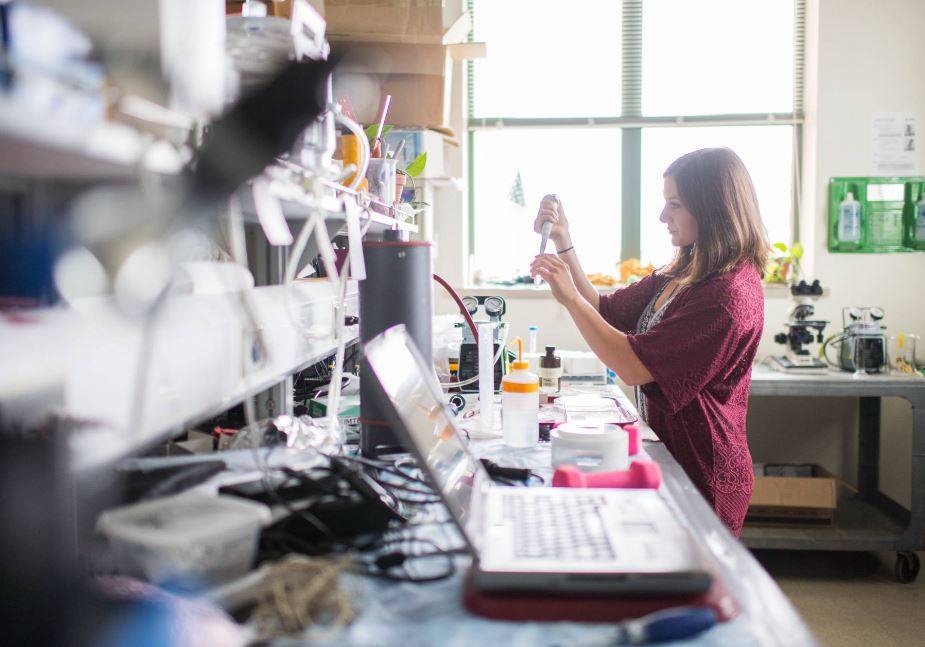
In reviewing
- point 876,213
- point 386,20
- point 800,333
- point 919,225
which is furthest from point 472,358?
point 919,225

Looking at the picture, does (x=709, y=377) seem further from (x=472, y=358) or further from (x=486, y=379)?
(x=472, y=358)

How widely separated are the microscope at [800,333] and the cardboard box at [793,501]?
0.45 meters

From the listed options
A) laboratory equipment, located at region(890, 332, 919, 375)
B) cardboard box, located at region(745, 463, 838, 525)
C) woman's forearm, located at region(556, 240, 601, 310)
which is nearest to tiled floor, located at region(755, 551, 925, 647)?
cardboard box, located at region(745, 463, 838, 525)

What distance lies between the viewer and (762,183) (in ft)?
12.0

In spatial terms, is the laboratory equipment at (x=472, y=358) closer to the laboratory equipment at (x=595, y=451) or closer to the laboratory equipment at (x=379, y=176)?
the laboratory equipment at (x=379, y=176)

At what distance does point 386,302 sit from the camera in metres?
1.39

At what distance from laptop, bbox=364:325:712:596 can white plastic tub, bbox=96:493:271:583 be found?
207 mm

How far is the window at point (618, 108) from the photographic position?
3.60 meters

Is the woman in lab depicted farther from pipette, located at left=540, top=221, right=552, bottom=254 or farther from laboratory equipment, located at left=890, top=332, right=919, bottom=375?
laboratory equipment, located at left=890, top=332, right=919, bottom=375

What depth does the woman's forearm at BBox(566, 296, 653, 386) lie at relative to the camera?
70.0 inches

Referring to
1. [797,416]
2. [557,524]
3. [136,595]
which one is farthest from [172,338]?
[797,416]

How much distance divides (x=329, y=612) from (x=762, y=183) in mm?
3455

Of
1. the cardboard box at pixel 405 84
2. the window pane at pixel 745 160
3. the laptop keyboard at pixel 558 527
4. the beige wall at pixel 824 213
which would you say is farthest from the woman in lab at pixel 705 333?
the window pane at pixel 745 160

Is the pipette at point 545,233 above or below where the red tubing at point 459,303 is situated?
above
